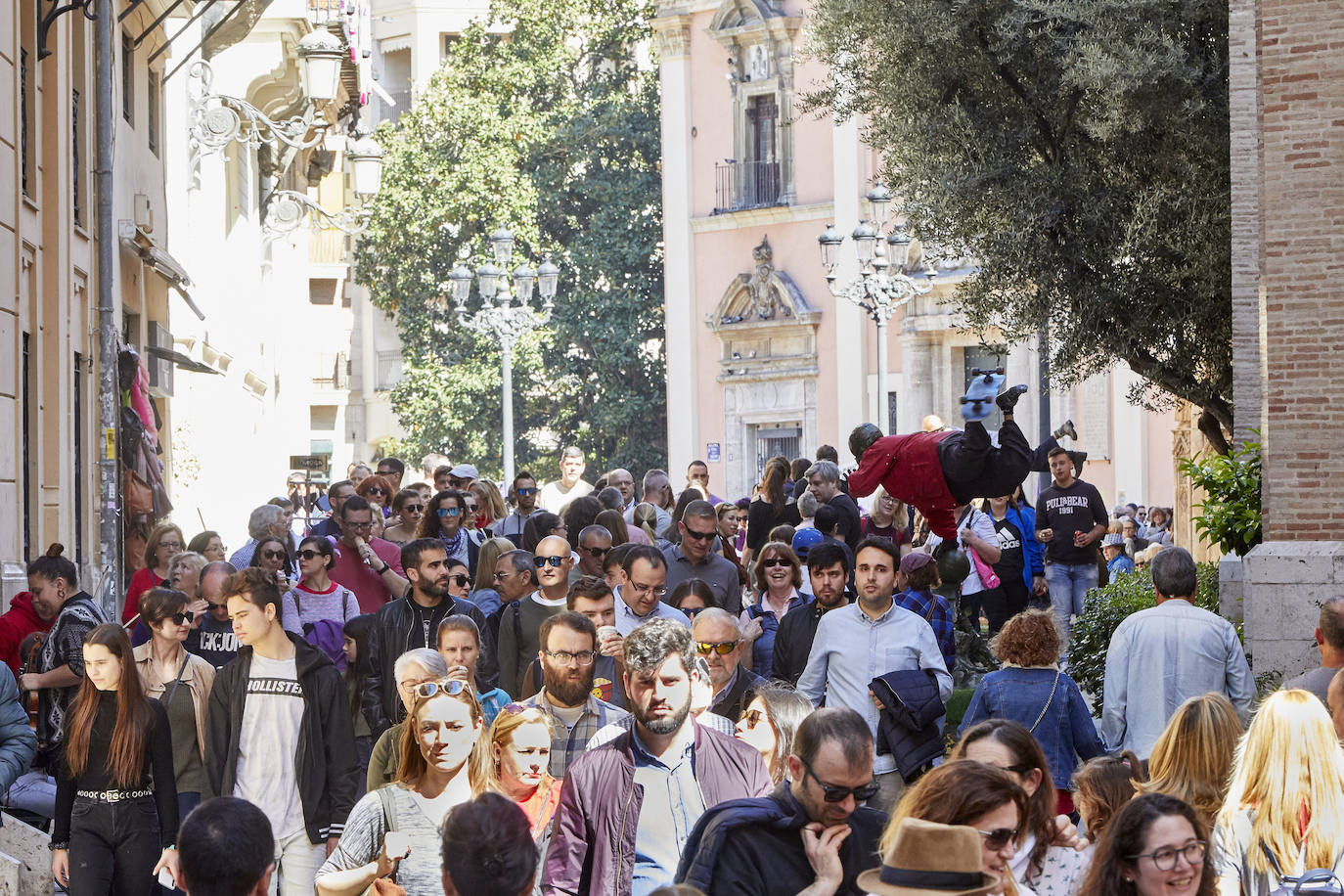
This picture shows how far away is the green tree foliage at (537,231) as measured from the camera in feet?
142

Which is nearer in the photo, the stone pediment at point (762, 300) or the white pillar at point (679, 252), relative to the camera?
the stone pediment at point (762, 300)

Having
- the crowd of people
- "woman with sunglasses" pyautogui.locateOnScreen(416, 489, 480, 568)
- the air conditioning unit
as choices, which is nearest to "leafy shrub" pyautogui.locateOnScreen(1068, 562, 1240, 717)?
the crowd of people

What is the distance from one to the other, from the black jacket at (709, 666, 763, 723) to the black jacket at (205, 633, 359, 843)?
4.79ft

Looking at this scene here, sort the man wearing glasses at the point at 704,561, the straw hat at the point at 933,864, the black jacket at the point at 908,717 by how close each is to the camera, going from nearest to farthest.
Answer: the straw hat at the point at 933,864 → the black jacket at the point at 908,717 → the man wearing glasses at the point at 704,561

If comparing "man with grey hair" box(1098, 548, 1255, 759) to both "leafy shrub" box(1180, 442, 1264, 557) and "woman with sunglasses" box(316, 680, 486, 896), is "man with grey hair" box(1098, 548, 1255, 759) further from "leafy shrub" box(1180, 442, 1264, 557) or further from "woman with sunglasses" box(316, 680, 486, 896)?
"leafy shrub" box(1180, 442, 1264, 557)

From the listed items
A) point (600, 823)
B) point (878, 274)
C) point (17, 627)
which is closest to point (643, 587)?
point (600, 823)

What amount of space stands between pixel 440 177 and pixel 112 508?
28.9m

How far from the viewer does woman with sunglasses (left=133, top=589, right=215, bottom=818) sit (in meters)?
8.45

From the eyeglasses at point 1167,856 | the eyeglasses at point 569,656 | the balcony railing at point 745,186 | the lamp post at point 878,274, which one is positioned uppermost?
the balcony railing at point 745,186

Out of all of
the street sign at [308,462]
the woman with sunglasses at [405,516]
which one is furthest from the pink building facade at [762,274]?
the woman with sunglasses at [405,516]

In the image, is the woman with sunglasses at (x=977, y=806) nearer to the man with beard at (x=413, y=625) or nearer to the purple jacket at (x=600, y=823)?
the purple jacket at (x=600, y=823)

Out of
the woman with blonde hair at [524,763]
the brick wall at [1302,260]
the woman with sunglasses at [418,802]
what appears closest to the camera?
the woman with sunglasses at [418,802]

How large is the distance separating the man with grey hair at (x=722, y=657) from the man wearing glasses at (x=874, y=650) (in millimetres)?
679

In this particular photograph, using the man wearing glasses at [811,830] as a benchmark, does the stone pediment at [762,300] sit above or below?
above
